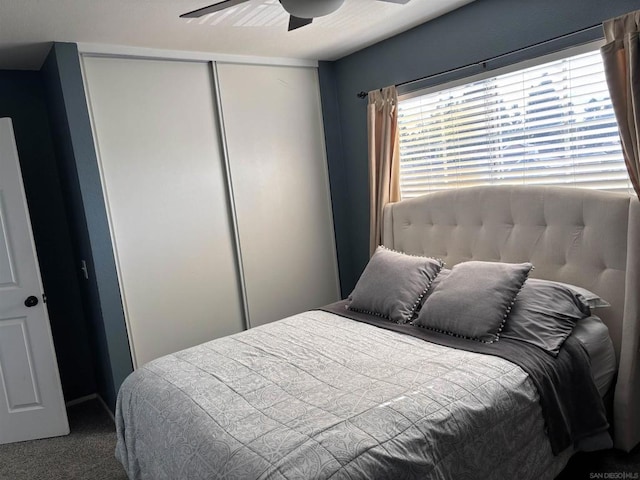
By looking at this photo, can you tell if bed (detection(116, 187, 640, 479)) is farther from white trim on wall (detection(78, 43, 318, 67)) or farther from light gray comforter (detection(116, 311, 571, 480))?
white trim on wall (detection(78, 43, 318, 67))

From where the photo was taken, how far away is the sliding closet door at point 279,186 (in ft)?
11.5

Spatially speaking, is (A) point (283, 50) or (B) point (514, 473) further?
(A) point (283, 50)

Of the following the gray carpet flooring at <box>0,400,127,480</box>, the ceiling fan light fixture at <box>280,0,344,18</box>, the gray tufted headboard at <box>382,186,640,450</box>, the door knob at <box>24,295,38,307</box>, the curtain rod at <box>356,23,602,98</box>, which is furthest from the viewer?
the door knob at <box>24,295,38,307</box>

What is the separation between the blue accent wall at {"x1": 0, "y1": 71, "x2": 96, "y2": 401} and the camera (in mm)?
3291

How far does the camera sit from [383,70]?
350 centimetres

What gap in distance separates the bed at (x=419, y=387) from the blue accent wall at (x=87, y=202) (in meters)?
0.82

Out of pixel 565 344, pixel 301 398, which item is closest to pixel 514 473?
pixel 565 344

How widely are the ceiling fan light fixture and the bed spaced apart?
4.79 feet

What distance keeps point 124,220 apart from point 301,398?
1800mm

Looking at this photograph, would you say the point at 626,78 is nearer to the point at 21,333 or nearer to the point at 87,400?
the point at 21,333

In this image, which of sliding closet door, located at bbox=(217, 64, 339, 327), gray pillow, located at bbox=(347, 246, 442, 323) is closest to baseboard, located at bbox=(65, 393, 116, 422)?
sliding closet door, located at bbox=(217, 64, 339, 327)

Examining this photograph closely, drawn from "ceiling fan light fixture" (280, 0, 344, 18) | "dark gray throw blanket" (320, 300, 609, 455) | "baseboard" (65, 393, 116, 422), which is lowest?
"baseboard" (65, 393, 116, 422)

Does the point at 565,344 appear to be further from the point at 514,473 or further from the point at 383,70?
the point at 383,70

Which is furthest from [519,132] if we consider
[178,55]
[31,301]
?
[31,301]
